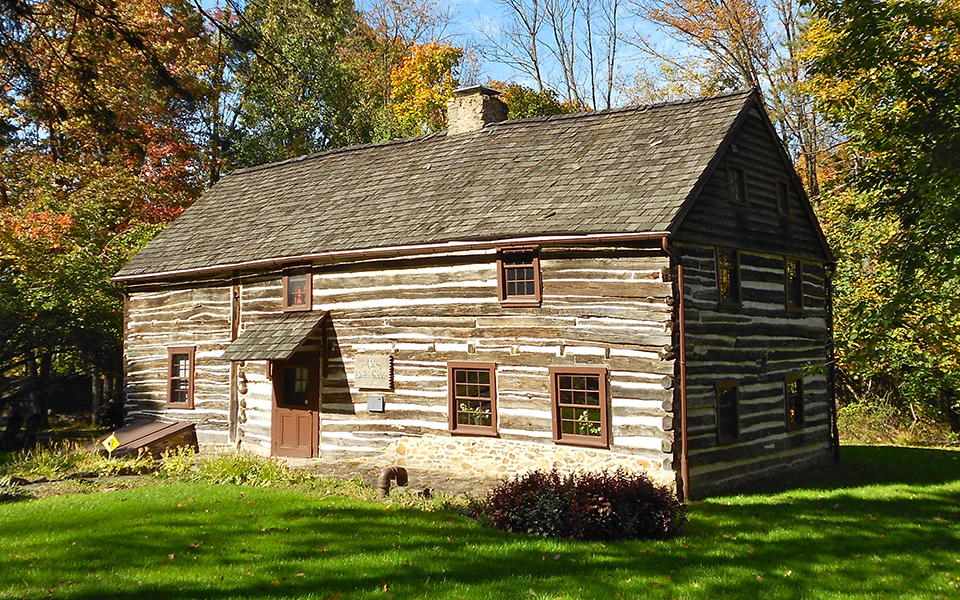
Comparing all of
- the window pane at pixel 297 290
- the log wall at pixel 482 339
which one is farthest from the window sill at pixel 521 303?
the window pane at pixel 297 290

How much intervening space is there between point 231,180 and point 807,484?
19195 mm

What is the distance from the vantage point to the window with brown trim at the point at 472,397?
15906mm

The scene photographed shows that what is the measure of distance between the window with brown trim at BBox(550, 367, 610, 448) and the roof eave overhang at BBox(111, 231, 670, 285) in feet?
8.12

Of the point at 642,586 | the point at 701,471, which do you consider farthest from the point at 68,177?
the point at 642,586

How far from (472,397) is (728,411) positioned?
5.19m

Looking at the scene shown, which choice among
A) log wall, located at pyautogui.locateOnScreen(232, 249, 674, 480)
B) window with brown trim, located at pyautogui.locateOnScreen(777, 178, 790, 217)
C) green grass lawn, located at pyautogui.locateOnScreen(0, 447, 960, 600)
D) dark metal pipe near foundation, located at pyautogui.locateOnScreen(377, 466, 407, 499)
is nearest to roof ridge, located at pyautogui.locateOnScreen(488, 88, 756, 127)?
window with brown trim, located at pyautogui.locateOnScreen(777, 178, 790, 217)

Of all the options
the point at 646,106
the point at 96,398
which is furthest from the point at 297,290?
the point at 96,398

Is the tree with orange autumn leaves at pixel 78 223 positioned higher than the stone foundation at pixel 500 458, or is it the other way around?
the tree with orange autumn leaves at pixel 78 223

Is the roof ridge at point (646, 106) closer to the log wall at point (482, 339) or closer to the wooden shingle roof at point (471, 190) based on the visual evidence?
the wooden shingle roof at point (471, 190)

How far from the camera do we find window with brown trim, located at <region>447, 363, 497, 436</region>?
15.9 meters

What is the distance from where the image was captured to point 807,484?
16250mm

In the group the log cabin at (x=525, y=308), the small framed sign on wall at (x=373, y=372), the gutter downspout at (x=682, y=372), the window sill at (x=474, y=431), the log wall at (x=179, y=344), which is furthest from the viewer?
the log wall at (x=179, y=344)

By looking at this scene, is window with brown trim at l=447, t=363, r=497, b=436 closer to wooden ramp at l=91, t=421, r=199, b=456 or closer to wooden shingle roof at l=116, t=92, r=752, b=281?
wooden shingle roof at l=116, t=92, r=752, b=281

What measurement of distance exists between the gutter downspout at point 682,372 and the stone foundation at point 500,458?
283mm
